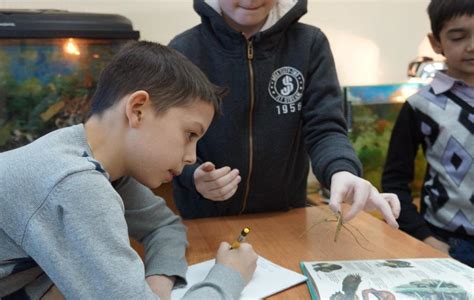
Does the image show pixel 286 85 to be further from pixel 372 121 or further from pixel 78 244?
pixel 372 121

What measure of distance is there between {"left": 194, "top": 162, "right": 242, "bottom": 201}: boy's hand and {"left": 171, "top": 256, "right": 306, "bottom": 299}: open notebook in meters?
0.15

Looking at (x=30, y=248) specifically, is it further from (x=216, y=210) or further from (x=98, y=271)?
(x=216, y=210)

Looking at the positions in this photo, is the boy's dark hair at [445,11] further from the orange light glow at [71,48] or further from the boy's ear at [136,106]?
the orange light glow at [71,48]

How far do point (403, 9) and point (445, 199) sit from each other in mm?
1566

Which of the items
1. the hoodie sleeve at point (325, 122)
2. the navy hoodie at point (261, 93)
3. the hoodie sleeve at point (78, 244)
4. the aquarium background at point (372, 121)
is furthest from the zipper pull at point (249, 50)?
the aquarium background at point (372, 121)

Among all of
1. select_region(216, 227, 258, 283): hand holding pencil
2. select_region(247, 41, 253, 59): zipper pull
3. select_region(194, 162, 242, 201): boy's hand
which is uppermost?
select_region(247, 41, 253, 59): zipper pull

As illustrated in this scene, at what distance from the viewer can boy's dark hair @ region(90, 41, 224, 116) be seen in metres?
0.69

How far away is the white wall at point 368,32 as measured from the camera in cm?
228

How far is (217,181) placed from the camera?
0.90m

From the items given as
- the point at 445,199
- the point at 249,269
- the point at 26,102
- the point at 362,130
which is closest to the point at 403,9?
the point at 362,130

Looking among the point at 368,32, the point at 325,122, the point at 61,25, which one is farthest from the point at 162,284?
the point at 368,32

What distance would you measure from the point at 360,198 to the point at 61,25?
1.46 metres

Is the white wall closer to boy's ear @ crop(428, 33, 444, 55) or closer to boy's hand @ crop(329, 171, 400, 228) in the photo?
boy's ear @ crop(428, 33, 444, 55)

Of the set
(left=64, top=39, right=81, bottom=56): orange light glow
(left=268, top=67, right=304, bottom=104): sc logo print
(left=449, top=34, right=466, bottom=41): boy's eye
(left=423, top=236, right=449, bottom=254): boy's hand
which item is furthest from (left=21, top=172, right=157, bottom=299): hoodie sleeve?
(left=64, top=39, right=81, bottom=56): orange light glow
